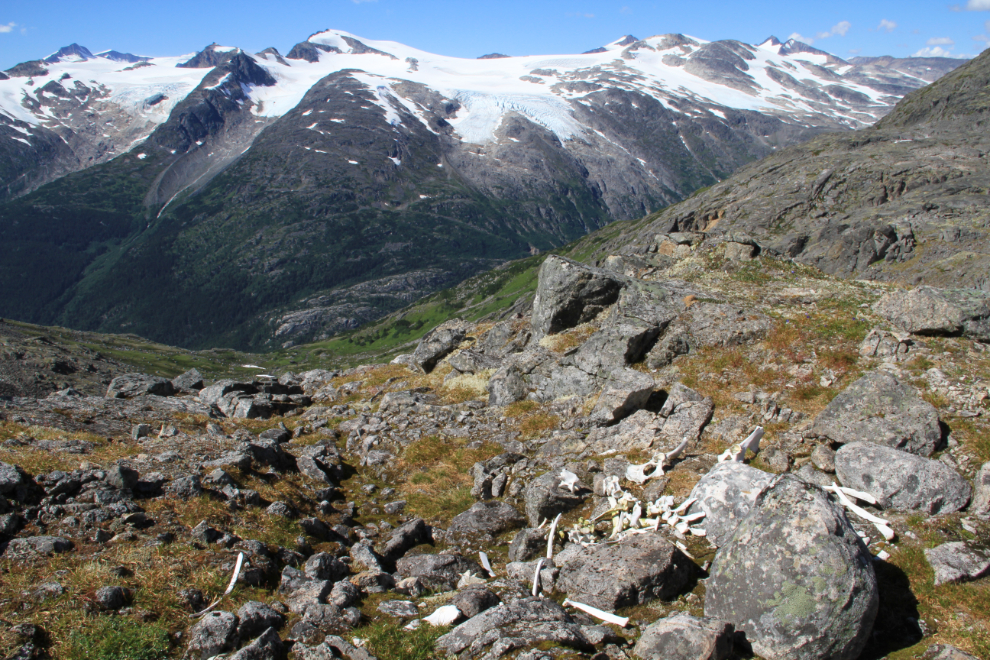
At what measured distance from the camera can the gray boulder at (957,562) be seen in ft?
30.6

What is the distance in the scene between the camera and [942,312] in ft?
56.9

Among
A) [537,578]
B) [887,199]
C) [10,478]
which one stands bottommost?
[537,578]

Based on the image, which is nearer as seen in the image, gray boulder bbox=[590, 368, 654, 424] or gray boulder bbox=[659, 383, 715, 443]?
gray boulder bbox=[659, 383, 715, 443]

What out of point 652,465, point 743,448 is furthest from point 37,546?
point 743,448

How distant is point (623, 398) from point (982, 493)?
884cm

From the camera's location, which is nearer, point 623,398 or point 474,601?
point 474,601

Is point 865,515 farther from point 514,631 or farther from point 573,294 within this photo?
point 573,294

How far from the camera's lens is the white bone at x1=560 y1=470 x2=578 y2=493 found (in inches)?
566

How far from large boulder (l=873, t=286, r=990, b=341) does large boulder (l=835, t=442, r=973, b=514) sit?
789 centimetres

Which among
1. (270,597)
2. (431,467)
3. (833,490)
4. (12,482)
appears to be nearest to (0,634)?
(270,597)

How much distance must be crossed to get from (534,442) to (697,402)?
18.2 feet

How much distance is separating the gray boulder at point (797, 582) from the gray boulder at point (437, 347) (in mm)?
22533

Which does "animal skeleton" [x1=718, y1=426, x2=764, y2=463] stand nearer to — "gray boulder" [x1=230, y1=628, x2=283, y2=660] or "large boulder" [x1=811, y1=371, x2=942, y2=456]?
"large boulder" [x1=811, y1=371, x2=942, y2=456]

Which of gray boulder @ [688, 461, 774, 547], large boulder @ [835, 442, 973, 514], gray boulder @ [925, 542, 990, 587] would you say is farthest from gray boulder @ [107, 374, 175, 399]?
gray boulder @ [925, 542, 990, 587]
